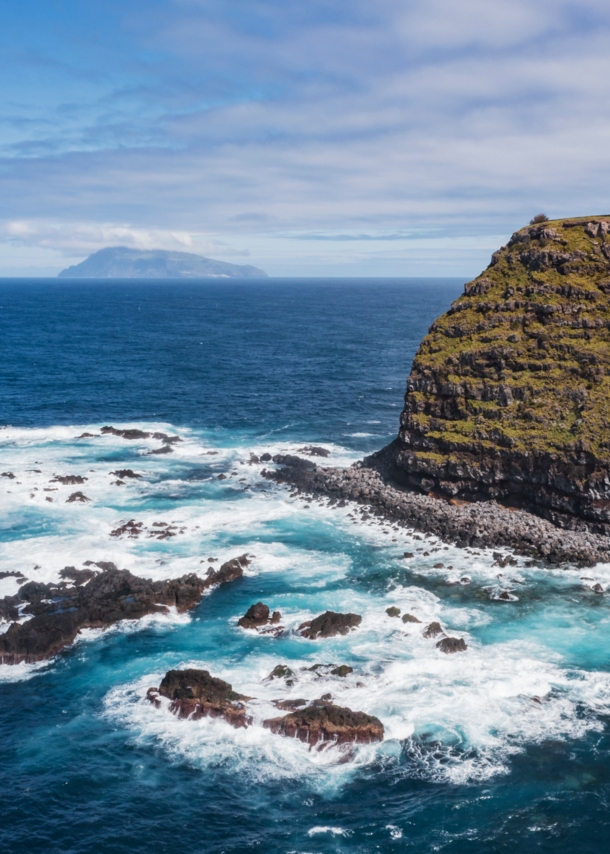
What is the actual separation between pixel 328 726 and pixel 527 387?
4474 centimetres

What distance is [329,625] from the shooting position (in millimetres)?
53875

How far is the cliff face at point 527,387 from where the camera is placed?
2699 inches

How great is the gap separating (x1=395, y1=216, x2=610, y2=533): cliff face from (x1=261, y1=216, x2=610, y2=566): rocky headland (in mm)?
120

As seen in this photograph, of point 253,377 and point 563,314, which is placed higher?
point 563,314

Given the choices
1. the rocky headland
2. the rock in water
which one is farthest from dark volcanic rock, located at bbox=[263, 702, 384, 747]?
the rocky headland

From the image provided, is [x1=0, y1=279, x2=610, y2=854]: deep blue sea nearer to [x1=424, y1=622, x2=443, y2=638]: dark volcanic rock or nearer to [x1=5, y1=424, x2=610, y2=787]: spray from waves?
[x1=5, y1=424, x2=610, y2=787]: spray from waves

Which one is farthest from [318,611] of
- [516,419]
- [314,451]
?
[314,451]

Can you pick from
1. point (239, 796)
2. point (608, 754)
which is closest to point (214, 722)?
point (239, 796)

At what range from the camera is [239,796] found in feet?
126

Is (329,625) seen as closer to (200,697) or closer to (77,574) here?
(200,697)

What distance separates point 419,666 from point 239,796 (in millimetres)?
16717

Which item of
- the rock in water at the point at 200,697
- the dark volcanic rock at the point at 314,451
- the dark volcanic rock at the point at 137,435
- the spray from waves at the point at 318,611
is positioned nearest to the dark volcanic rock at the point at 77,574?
the spray from waves at the point at 318,611

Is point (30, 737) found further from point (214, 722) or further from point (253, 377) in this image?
point (253, 377)

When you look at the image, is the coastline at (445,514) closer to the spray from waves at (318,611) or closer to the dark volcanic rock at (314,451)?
the spray from waves at (318,611)
